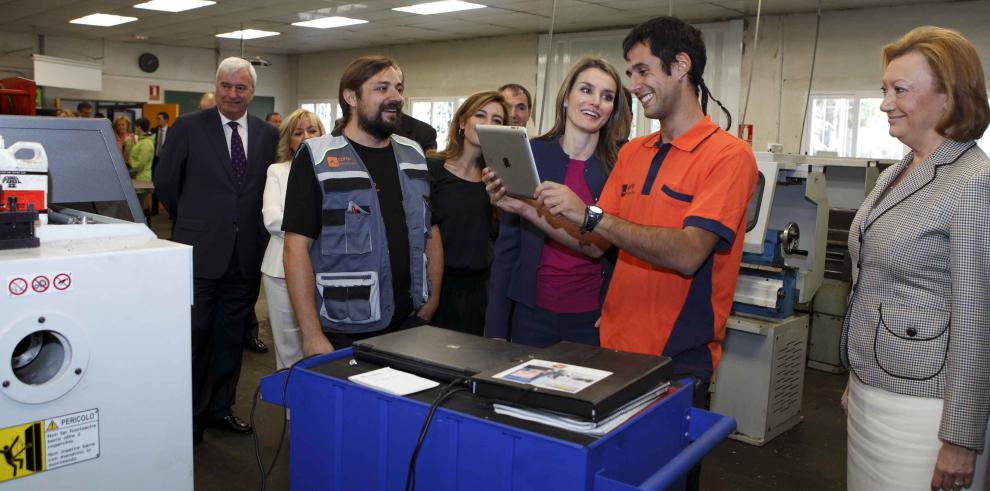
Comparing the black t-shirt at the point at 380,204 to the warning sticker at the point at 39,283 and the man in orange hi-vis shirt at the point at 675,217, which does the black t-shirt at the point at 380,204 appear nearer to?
the man in orange hi-vis shirt at the point at 675,217

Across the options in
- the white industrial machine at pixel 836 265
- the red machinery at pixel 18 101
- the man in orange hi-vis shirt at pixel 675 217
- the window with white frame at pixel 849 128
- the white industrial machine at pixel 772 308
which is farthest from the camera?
the window with white frame at pixel 849 128

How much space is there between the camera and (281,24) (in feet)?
35.6

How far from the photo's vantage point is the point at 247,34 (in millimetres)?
12008

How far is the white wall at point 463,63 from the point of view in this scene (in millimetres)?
11086

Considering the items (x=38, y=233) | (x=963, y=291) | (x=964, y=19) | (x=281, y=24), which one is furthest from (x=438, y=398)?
(x=281, y=24)

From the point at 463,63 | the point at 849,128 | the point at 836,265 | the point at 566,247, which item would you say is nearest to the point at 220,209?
the point at 566,247

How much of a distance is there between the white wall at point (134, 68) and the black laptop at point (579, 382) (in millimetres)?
13974

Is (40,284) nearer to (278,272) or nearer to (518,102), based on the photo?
(278,272)

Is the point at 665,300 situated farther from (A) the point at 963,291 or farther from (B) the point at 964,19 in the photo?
(B) the point at 964,19

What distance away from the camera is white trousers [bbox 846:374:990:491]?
5.30 ft

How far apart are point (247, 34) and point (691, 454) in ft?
40.1

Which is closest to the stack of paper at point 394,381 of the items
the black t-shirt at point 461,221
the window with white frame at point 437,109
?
the black t-shirt at point 461,221

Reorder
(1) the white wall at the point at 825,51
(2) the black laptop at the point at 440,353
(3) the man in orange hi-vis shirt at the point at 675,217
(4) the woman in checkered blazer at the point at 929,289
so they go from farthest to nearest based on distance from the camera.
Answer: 1. (1) the white wall at the point at 825,51
2. (3) the man in orange hi-vis shirt at the point at 675,217
3. (4) the woman in checkered blazer at the point at 929,289
4. (2) the black laptop at the point at 440,353

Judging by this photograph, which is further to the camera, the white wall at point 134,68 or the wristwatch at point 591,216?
the white wall at point 134,68
